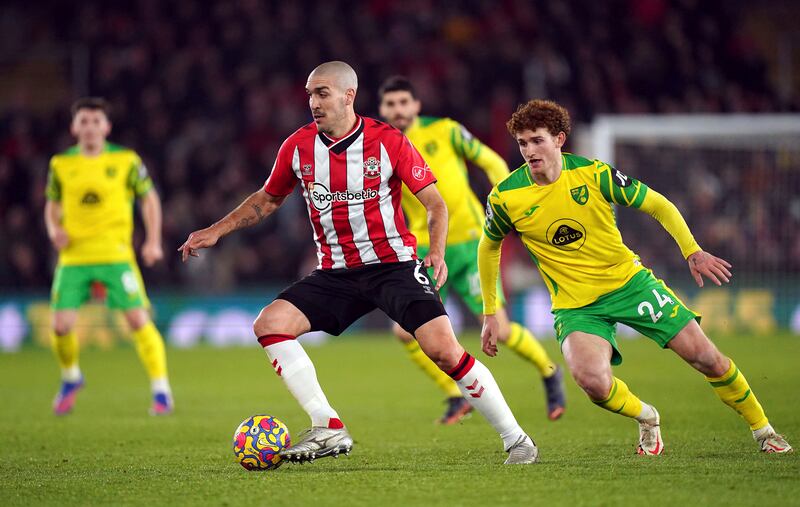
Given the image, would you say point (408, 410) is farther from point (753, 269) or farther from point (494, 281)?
point (753, 269)

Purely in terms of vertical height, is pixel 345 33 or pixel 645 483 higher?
pixel 345 33

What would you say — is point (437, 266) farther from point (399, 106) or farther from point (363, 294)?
point (399, 106)

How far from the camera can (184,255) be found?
6.04m

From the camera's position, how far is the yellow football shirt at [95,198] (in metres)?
9.86

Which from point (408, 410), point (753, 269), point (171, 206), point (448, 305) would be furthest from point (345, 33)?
point (408, 410)

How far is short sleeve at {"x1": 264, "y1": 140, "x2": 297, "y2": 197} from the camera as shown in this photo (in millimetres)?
6340

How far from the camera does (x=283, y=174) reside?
641 centimetres

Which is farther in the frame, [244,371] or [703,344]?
[244,371]

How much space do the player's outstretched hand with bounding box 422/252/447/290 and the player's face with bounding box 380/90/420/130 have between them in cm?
295

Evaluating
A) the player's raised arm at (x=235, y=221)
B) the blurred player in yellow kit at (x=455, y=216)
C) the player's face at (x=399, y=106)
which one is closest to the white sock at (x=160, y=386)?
the blurred player in yellow kit at (x=455, y=216)

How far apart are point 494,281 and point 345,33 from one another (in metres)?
15.3

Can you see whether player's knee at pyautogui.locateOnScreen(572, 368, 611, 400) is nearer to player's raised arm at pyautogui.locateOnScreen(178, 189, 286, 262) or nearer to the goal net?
player's raised arm at pyautogui.locateOnScreen(178, 189, 286, 262)

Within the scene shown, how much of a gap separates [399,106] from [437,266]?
120 inches

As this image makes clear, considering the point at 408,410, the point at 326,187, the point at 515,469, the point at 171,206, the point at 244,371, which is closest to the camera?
the point at 515,469
